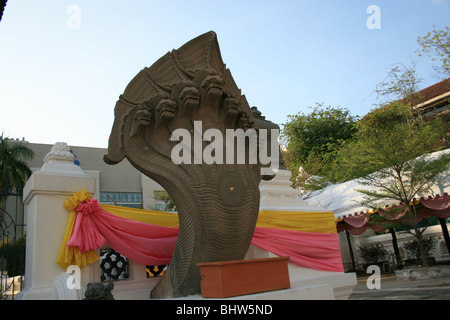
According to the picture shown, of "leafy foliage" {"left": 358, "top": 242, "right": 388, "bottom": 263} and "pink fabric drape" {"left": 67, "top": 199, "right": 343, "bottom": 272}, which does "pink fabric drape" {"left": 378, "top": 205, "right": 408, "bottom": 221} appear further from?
"pink fabric drape" {"left": 67, "top": 199, "right": 343, "bottom": 272}

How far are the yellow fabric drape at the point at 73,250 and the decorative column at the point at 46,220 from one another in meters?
0.06

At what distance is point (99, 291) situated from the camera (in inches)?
100

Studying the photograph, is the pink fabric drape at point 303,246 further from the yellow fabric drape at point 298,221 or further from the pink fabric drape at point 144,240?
the yellow fabric drape at point 298,221

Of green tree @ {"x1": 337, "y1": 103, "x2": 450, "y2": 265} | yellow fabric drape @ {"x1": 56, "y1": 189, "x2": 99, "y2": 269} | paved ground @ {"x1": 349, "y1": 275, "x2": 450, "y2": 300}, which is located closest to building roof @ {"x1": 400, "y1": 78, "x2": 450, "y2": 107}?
green tree @ {"x1": 337, "y1": 103, "x2": 450, "y2": 265}

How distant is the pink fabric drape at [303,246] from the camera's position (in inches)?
195

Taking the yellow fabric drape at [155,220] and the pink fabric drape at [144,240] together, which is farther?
the pink fabric drape at [144,240]

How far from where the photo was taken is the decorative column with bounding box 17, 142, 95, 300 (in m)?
3.21

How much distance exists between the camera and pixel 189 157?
11.1 feet

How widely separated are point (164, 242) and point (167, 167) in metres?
1.13

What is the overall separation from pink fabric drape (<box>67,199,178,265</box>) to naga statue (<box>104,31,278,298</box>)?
17.3 inches

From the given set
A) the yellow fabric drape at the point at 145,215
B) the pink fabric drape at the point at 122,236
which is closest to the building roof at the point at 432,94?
the yellow fabric drape at the point at 145,215
